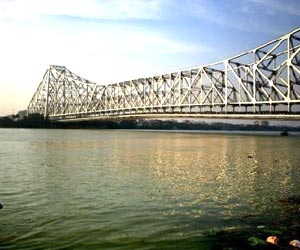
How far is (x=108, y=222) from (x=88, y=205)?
7.50 ft

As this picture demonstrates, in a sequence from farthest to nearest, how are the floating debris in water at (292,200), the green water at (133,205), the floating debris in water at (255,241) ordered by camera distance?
the floating debris in water at (292,200), the green water at (133,205), the floating debris in water at (255,241)

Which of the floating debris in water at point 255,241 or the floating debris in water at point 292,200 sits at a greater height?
the floating debris in water at point 292,200

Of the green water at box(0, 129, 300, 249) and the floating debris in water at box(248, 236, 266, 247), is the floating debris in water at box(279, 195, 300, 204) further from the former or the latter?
the floating debris in water at box(248, 236, 266, 247)

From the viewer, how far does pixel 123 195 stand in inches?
608

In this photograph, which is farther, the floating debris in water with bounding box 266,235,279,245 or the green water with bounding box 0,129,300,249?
the green water with bounding box 0,129,300,249

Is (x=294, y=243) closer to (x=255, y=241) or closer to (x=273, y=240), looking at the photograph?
(x=273, y=240)

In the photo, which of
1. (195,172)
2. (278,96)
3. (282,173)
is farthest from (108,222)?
(278,96)

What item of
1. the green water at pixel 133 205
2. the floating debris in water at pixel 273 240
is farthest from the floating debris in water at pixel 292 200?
the floating debris in water at pixel 273 240

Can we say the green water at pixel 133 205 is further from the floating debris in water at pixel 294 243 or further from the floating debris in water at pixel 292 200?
the floating debris in water at pixel 294 243

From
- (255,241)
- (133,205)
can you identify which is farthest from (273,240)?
(133,205)

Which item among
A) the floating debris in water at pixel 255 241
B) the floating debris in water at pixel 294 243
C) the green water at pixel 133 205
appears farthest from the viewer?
the green water at pixel 133 205

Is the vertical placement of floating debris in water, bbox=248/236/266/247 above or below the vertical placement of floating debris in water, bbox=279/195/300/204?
below

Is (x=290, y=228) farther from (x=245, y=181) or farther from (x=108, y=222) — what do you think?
(x=245, y=181)

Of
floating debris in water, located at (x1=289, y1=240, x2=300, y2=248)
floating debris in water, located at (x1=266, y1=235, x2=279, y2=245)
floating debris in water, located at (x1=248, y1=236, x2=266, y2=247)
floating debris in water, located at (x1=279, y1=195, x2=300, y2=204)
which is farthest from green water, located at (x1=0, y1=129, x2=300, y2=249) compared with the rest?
floating debris in water, located at (x1=289, y1=240, x2=300, y2=248)
